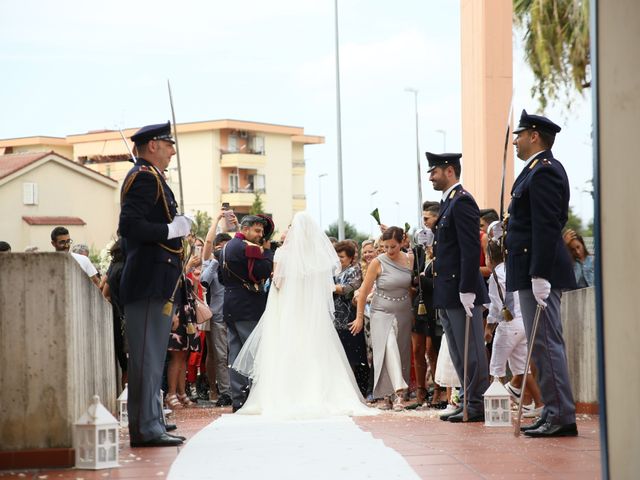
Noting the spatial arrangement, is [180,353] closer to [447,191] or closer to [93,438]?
[447,191]

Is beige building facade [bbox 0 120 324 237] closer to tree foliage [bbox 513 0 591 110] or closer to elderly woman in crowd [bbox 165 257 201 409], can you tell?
tree foliage [bbox 513 0 591 110]

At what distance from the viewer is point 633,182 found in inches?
166

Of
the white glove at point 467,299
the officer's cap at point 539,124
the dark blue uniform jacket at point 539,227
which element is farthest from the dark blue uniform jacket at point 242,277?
the officer's cap at point 539,124

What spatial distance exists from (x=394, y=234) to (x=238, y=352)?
1928mm

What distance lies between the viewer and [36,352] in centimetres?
610

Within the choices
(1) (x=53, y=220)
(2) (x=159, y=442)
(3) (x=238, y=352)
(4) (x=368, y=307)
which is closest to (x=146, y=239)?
(2) (x=159, y=442)

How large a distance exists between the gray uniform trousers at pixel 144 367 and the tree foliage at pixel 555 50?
1402 cm

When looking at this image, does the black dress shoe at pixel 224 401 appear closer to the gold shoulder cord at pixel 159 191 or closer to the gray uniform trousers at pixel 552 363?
the gold shoulder cord at pixel 159 191

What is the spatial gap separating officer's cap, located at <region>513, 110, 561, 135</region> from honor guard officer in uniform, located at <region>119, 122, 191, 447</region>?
237cm

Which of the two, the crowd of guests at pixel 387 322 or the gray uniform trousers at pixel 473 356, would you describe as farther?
the crowd of guests at pixel 387 322

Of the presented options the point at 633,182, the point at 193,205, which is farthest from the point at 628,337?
the point at 193,205

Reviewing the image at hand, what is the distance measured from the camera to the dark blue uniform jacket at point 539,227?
7293mm

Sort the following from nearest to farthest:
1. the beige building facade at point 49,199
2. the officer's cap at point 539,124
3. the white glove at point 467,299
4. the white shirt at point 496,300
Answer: the officer's cap at point 539,124
the white glove at point 467,299
the white shirt at point 496,300
the beige building facade at point 49,199

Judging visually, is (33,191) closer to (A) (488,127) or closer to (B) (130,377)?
(A) (488,127)
